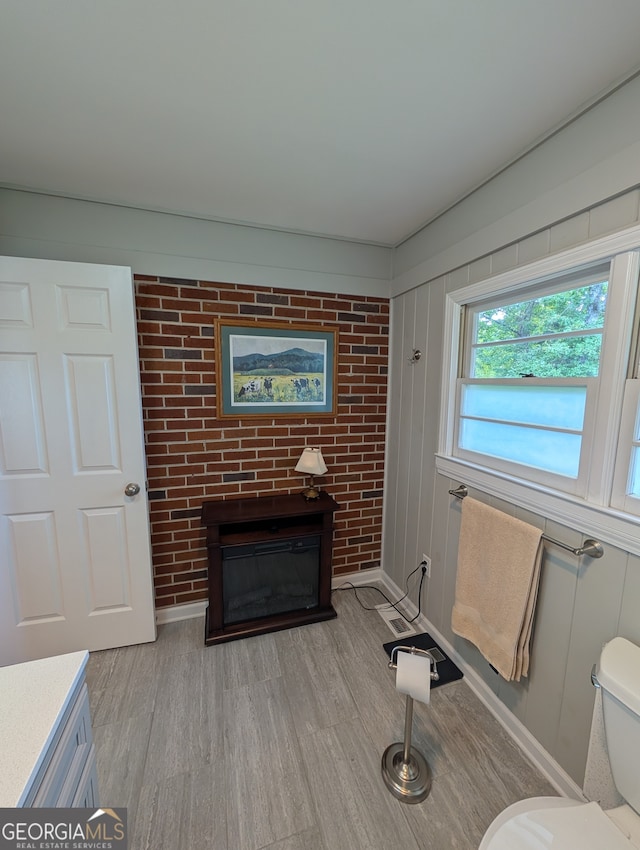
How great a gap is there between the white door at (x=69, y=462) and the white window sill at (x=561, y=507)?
69.5 inches

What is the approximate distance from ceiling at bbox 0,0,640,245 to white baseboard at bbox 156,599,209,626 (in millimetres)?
2388

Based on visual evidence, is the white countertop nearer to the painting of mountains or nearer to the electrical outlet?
the painting of mountains

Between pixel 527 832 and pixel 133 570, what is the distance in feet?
6.30

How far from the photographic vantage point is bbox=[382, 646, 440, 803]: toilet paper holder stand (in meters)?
1.23

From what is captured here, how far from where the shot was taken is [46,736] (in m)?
0.70

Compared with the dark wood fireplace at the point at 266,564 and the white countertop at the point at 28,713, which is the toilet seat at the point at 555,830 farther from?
the dark wood fireplace at the point at 266,564

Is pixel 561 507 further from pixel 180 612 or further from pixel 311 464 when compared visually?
pixel 180 612

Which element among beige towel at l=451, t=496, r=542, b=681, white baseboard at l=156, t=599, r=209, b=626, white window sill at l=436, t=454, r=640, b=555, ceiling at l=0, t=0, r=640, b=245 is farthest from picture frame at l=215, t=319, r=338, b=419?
white baseboard at l=156, t=599, r=209, b=626

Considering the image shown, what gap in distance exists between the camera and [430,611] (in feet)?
6.65

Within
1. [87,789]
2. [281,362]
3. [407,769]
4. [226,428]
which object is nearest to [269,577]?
[226,428]

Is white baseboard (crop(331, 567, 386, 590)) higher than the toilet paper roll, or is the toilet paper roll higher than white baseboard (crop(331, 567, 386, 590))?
the toilet paper roll

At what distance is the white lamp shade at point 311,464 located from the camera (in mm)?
2057

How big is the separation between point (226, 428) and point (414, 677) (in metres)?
1.58

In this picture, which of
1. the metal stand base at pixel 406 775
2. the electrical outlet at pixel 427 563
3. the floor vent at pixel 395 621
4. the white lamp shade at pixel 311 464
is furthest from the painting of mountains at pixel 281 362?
the metal stand base at pixel 406 775
